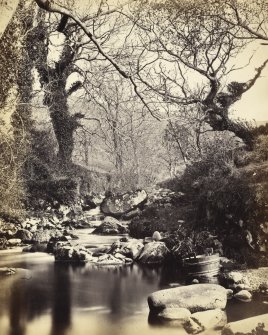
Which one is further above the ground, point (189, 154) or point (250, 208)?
point (189, 154)

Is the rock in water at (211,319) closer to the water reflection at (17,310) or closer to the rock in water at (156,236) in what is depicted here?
the rock in water at (156,236)

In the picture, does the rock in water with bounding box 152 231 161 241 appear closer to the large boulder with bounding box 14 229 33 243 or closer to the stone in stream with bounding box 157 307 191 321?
the stone in stream with bounding box 157 307 191 321

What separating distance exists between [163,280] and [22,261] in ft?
2.76

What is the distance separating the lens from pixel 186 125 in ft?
9.16

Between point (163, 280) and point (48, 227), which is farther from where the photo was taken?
point (48, 227)

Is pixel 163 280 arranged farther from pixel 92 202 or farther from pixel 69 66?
pixel 69 66

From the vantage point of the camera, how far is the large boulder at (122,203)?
2742mm

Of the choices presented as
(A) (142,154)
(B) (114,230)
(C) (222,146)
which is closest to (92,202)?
(B) (114,230)

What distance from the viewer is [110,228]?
2.73 meters

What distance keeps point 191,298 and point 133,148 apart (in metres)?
0.97

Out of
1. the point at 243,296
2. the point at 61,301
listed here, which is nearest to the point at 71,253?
the point at 61,301

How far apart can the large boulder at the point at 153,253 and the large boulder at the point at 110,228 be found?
18cm

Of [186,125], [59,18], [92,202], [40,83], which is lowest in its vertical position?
[92,202]

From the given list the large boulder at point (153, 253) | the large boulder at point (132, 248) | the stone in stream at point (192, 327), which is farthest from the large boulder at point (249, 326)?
the large boulder at point (132, 248)
